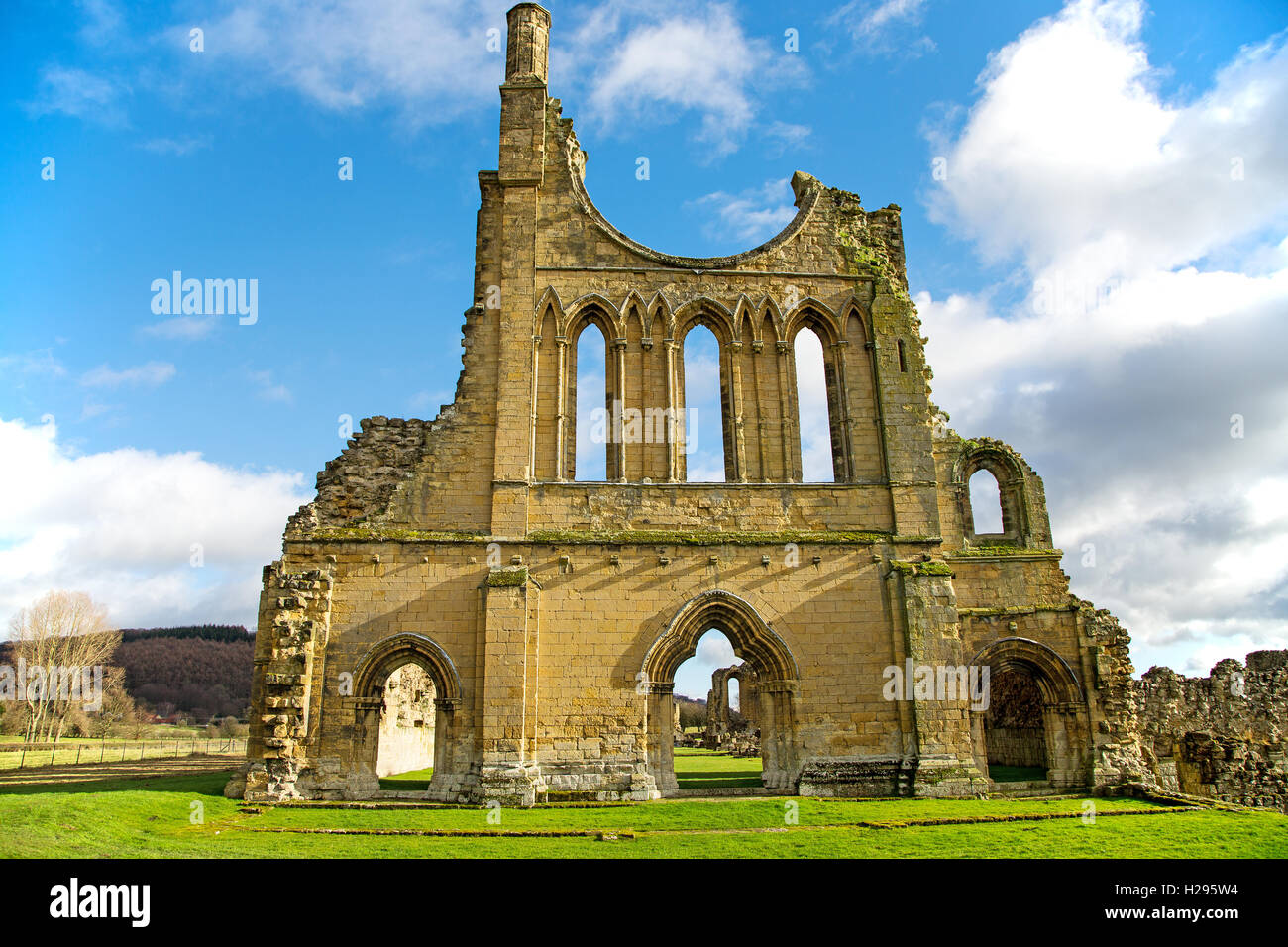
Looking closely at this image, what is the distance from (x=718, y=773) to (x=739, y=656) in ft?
24.9

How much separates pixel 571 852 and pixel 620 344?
37.0ft

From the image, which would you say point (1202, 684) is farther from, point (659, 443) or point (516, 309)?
point (516, 309)

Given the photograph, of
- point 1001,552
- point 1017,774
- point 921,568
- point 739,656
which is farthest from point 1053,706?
point 739,656

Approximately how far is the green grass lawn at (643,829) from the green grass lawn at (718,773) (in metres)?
4.19

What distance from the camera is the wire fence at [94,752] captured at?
3184cm

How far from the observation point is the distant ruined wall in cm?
1895

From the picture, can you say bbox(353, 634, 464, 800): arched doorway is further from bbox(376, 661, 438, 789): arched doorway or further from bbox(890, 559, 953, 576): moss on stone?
bbox(890, 559, 953, 576): moss on stone

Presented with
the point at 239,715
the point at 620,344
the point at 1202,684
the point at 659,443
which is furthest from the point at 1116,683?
the point at 239,715

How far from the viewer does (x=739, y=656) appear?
1711 cm

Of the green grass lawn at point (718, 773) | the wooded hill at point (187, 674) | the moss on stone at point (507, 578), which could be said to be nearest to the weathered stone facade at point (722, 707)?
the green grass lawn at point (718, 773)

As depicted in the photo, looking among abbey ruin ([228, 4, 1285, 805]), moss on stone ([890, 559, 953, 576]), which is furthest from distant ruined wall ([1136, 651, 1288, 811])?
moss on stone ([890, 559, 953, 576])

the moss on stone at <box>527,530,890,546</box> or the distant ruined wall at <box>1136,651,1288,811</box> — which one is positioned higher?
the moss on stone at <box>527,530,890,546</box>

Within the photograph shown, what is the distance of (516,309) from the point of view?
18.3 meters

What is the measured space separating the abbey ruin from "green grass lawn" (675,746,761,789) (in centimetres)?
301
